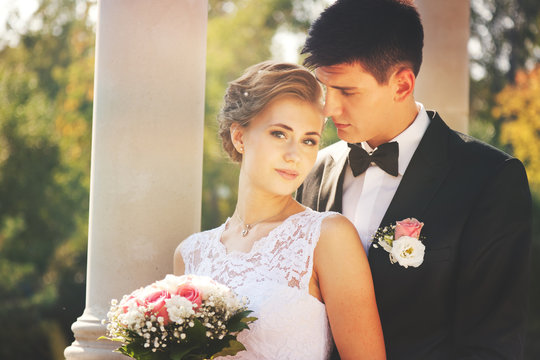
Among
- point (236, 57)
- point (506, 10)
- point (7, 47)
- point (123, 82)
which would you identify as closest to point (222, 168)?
point (236, 57)

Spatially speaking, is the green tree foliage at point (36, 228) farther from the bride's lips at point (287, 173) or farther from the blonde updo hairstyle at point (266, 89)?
the bride's lips at point (287, 173)

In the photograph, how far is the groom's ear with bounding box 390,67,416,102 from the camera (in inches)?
175

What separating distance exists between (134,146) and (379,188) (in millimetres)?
Result: 1632

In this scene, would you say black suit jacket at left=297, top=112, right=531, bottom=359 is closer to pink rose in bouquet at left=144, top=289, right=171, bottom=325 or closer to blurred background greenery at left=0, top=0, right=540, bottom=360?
pink rose in bouquet at left=144, top=289, right=171, bottom=325

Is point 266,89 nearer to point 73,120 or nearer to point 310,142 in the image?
point 310,142

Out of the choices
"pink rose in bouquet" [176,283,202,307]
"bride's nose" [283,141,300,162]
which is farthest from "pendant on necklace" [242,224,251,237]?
"pink rose in bouquet" [176,283,202,307]

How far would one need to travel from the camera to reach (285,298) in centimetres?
413

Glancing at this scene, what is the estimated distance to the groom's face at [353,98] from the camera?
439 centimetres

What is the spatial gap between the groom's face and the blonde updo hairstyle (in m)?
0.09

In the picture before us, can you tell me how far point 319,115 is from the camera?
448cm

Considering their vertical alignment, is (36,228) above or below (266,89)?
below

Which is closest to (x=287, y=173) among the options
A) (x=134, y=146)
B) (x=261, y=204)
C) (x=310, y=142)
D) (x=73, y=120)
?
(x=310, y=142)

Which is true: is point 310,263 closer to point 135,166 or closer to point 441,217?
point 441,217

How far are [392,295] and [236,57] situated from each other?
1057 inches
